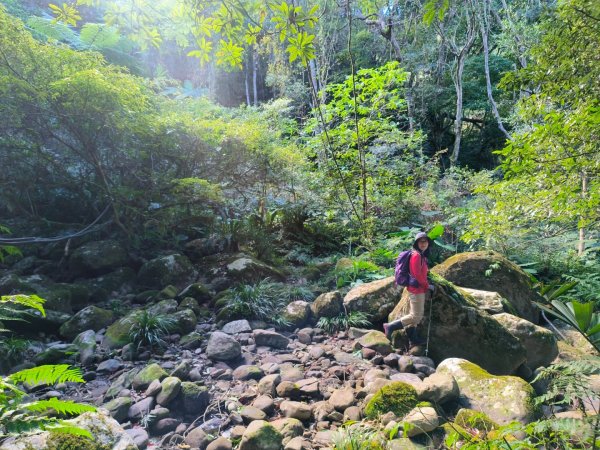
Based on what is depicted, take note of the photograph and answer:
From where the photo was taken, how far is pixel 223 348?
484 centimetres

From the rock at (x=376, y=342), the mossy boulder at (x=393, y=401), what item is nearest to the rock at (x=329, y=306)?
the rock at (x=376, y=342)

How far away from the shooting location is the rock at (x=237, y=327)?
560 centimetres

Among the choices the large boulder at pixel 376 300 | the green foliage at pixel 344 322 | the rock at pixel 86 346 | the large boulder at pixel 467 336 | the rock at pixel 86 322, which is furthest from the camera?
the large boulder at pixel 376 300

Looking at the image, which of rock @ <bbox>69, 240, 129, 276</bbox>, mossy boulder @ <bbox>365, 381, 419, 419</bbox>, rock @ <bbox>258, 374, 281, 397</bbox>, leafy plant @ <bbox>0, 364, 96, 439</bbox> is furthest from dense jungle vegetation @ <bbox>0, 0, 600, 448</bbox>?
leafy plant @ <bbox>0, 364, 96, 439</bbox>

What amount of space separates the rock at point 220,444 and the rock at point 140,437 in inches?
22.4

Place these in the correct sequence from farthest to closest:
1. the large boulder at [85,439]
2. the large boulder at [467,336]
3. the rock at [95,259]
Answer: the rock at [95,259]
the large boulder at [467,336]
the large boulder at [85,439]

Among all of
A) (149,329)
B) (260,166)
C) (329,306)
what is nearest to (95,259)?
(149,329)

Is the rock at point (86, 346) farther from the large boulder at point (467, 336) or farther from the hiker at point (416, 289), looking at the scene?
the large boulder at point (467, 336)

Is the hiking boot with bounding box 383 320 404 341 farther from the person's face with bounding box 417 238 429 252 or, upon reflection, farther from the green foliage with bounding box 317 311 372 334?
the person's face with bounding box 417 238 429 252

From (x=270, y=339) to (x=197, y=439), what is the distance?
6.75 ft

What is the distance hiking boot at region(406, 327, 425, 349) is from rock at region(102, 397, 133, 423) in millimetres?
3415

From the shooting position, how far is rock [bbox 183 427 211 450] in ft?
10.7

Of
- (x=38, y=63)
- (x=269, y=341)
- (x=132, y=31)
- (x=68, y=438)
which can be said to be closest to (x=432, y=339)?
(x=269, y=341)

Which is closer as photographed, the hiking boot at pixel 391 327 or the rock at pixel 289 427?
the rock at pixel 289 427
